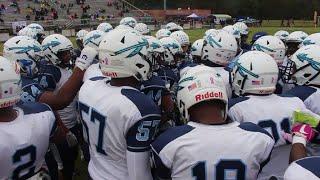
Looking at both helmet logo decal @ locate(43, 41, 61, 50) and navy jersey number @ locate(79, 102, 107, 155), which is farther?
helmet logo decal @ locate(43, 41, 61, 50)

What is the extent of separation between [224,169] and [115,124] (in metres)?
0.92

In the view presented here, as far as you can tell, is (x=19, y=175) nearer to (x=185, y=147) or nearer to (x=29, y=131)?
(x=29, y=131)

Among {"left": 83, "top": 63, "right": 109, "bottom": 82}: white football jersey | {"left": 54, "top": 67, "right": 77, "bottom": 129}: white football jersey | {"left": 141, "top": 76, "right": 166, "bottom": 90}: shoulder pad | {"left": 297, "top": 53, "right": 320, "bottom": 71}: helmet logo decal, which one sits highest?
{"left": 297, "top": 53, "right": 320, "bottom": 71}: helmet logo decal

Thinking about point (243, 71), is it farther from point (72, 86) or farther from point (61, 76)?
point (61, 76)

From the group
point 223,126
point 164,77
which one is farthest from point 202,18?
point 223,126

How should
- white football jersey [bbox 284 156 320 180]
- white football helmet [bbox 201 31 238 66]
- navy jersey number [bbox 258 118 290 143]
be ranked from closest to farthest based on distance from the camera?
white football jersey [bbox 284 156 320 180] < navy jersey number [bbox 258 118 290 143] < white football helmet [bbox 201 31 238 66]

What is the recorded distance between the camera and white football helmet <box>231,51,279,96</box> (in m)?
3.99

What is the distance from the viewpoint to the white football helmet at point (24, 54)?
18.3 ft

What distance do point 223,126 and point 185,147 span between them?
315 millimetres

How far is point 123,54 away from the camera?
3.49 m

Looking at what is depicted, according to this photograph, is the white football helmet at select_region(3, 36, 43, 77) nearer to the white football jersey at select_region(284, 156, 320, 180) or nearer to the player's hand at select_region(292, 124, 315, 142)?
the player's hand at select_region(292, 124, 315, 142)

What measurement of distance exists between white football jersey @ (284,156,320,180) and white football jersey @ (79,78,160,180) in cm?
122

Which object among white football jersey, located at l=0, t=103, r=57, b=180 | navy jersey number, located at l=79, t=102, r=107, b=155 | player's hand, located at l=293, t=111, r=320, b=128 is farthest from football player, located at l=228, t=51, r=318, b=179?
white football jersey, located at l=0, t=103, r=57, b=180

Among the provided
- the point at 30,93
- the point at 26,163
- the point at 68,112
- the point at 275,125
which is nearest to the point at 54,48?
the point at 68,112
